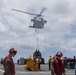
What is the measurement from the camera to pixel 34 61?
3525 cm

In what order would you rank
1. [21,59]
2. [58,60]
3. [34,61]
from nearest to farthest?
[58,60], [34,61], [21,59]

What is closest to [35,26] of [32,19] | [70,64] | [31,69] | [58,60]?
[32,19]

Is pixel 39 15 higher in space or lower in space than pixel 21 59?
higher

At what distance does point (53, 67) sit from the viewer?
12688 mm

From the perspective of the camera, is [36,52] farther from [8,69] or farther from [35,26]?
[8,69]

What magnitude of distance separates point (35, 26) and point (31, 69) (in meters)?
62.6

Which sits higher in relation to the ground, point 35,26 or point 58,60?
point 35,26

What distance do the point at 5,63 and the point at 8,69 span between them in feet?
0.72

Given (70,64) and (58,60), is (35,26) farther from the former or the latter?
(58,60)

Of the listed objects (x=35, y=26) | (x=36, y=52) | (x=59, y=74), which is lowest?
(x=59, y=74)

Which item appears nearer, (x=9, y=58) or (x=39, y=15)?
(x=9, y=58)

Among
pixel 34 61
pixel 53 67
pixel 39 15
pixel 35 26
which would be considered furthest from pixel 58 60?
pixel 39 15

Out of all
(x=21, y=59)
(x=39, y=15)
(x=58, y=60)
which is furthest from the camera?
(x=39, y=15)

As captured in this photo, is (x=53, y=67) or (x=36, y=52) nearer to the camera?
(x=53, y=67)
